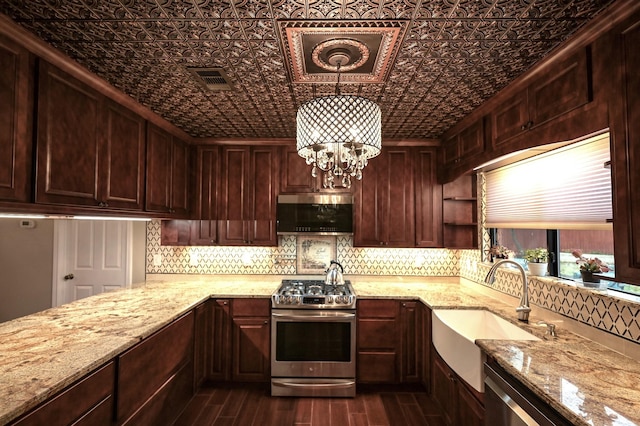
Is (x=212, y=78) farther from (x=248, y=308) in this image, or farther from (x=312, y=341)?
(x=312, y=341)

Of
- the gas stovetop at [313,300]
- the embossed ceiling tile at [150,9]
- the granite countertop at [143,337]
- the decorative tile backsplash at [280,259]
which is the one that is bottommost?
the gas stovetop at [313,300]

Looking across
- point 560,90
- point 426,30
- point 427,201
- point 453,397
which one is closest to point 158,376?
point 453,397

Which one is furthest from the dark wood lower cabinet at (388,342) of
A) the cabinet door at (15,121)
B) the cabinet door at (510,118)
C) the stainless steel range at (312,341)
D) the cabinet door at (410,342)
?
the cabinet door at (15,121)

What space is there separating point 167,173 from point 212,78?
1.34m

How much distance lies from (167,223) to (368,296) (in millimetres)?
2350

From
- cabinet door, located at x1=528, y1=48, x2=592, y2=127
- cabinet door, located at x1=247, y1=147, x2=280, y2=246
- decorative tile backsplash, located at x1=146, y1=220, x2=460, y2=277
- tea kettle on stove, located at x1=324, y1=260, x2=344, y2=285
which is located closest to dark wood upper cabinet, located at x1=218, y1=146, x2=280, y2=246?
cabinet door, located at x1=247, y1=147, x2=280, y2=246

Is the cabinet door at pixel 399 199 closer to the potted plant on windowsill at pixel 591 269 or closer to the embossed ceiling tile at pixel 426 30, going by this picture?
the potted plant on windowsill at pixel 591 269

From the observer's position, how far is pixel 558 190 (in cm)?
217

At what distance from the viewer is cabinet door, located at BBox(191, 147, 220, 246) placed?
11.7 feet

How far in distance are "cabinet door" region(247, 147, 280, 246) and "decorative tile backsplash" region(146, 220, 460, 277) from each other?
0.28m

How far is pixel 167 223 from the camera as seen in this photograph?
11.9ft

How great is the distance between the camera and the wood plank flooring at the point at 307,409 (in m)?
2.59

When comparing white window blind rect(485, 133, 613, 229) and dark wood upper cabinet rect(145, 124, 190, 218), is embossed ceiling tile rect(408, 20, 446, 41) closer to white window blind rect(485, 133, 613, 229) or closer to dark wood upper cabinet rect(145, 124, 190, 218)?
white window blind rect(485, 133, 613, 229)

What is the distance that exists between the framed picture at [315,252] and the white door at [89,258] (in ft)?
6.56
